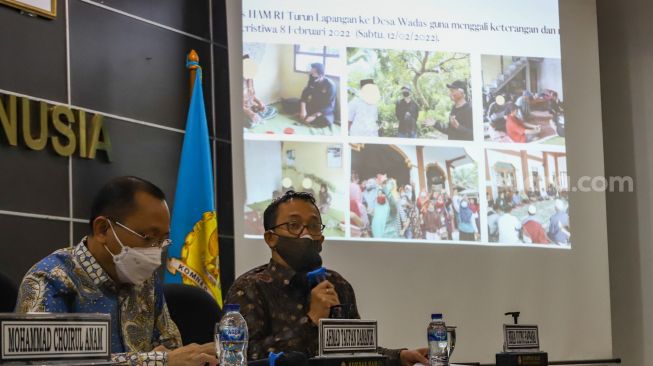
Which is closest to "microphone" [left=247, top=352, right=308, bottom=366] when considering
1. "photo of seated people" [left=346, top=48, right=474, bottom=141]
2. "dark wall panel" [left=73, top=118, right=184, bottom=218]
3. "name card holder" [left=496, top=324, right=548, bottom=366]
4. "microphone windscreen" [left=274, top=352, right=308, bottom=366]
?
"microphone windscreen" [left=274, top=352, right=308, bottom=366]

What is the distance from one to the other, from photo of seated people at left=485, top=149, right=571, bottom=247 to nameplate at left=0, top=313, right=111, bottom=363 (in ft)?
11.8

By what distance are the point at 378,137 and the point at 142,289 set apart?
8.19 feet

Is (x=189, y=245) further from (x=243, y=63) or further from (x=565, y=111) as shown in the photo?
(x=565, y=111)

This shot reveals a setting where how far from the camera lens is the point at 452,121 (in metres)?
5.04

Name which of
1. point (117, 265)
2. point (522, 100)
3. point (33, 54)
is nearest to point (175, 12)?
point (33, 54)

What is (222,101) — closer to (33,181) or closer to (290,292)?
(33,181)

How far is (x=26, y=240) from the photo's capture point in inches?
150

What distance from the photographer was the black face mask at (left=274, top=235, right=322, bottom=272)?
9.34ft

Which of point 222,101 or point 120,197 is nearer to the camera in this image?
point 120,197

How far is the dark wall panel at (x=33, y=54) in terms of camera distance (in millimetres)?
3797

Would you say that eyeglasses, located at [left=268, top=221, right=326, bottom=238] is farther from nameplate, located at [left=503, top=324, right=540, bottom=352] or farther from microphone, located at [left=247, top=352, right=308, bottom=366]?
microphone, located at [left=247, top=352, right=308, bottom=366]

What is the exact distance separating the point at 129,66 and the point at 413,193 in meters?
1.62

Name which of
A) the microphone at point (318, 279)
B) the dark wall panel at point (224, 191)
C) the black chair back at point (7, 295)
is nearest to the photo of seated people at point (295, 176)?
the dark wall panel at point (224, 191)

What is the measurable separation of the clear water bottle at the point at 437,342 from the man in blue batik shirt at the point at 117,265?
0.75m
